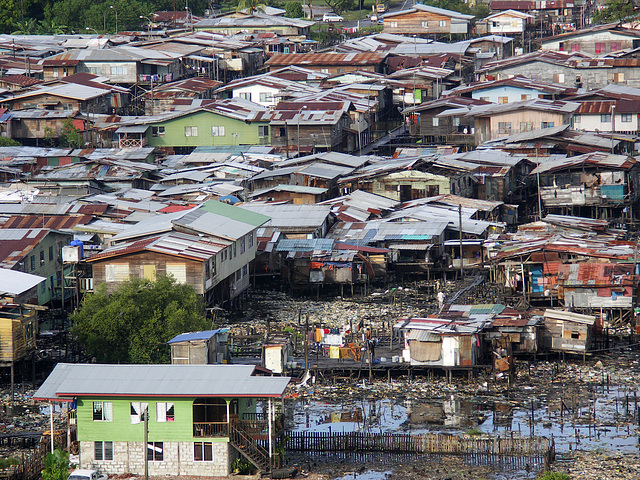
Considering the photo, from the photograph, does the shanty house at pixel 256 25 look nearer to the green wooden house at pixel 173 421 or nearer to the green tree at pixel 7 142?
the green tree at pixel 7 142

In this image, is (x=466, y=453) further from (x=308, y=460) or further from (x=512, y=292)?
(x=512, y=292)

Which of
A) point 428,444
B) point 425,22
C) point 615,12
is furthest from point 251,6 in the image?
point 428,444

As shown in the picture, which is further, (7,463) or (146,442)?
(7,463)

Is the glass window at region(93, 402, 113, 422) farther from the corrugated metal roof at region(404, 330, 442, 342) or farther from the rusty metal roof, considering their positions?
the rusty metal roof

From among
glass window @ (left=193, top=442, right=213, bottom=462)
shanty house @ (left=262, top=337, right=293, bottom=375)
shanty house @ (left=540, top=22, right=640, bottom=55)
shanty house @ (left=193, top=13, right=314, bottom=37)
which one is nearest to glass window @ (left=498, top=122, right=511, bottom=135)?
shanty house @ (left=540, top=22, right=640, bottom=55)

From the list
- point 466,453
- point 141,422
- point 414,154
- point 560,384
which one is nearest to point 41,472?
point 141,422

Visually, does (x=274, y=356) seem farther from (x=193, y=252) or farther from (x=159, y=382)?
(x=193, y=252)
